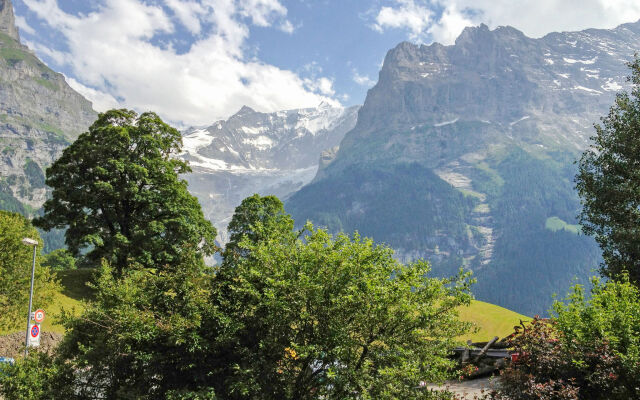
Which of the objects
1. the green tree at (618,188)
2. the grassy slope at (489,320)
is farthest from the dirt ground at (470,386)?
the grassy slope at (489,320)

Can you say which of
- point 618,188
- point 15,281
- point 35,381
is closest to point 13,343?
point 15,281

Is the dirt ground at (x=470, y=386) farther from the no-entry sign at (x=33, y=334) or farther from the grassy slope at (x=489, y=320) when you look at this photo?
the no-entry sign at (x=33, y=334)

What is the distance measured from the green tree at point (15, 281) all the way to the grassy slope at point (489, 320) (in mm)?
34296

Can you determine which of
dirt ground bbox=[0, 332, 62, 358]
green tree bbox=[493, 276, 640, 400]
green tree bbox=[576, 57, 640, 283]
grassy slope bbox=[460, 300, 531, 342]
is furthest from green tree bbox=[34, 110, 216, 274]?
green tree bbox=[576, 57, 640, 283]

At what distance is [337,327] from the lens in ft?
42.3

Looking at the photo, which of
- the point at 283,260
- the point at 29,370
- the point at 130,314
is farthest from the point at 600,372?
the point at 29,370

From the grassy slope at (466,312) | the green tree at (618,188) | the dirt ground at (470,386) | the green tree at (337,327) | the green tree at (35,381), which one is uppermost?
the green tree at (618,188)

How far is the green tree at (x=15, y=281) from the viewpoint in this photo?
28844 mm

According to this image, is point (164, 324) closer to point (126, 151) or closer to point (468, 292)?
point (468, 292)

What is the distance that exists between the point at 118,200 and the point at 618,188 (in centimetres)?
4140

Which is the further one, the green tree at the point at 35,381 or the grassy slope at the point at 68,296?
the grassy slope at the point at 68,296

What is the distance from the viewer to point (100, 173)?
38906 millimetres

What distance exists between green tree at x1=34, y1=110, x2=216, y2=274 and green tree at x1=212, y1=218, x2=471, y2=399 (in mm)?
26120

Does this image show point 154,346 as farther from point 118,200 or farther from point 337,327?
point 118,200
